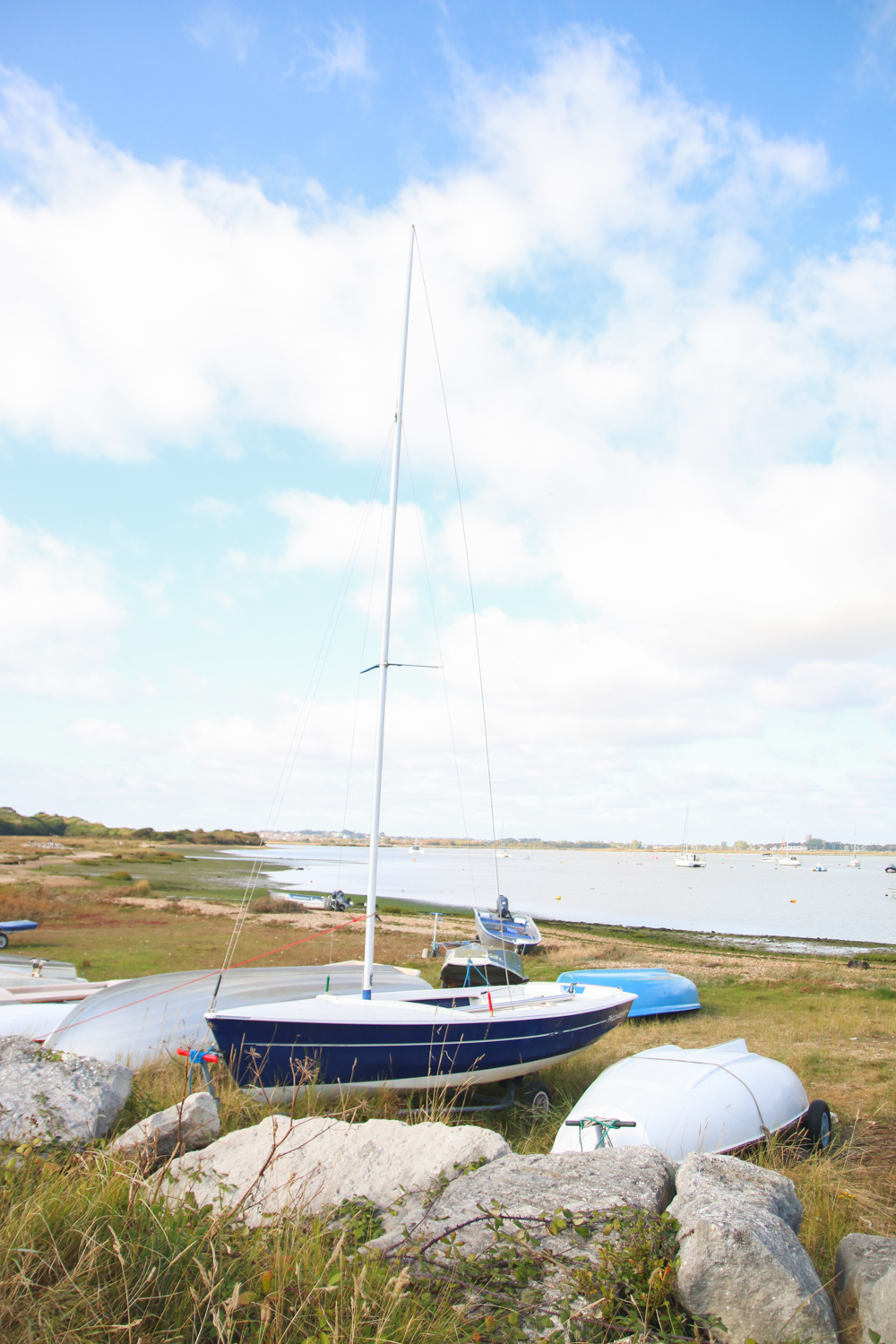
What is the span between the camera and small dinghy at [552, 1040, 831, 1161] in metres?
6.79

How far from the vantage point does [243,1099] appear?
7832 mm

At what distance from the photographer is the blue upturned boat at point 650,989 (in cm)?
1537

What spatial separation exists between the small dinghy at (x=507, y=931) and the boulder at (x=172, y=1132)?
2196 centimetres

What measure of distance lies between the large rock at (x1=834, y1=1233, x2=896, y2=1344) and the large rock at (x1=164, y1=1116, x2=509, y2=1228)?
2.03 m

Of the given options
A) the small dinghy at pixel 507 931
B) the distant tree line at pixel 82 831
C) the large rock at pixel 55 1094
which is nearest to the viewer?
the large rock at pixel 55 1094

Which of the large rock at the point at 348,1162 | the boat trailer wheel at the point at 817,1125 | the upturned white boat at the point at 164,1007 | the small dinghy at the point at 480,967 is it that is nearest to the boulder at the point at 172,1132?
the large rock at the point at 348,1162

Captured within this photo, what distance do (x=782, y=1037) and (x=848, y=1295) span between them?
10.7 meters

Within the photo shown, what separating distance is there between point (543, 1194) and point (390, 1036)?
4.53m

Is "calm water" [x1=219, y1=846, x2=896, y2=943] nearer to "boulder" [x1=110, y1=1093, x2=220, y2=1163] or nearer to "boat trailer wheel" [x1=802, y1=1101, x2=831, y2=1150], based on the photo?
"boat trailer wheel" [x1=802, y1=1101, x2=831, y2=1150]

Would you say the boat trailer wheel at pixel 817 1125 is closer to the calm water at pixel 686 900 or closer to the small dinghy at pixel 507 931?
the small dinghy at pixel 507 931

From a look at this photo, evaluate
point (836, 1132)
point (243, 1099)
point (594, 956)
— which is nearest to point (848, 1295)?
point (836, 1132)

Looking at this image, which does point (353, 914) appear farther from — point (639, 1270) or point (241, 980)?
point (639, 1270)

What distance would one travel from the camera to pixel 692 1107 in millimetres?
7164

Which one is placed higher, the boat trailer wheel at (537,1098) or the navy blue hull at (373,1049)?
the navy blue hull at (373,1049)
